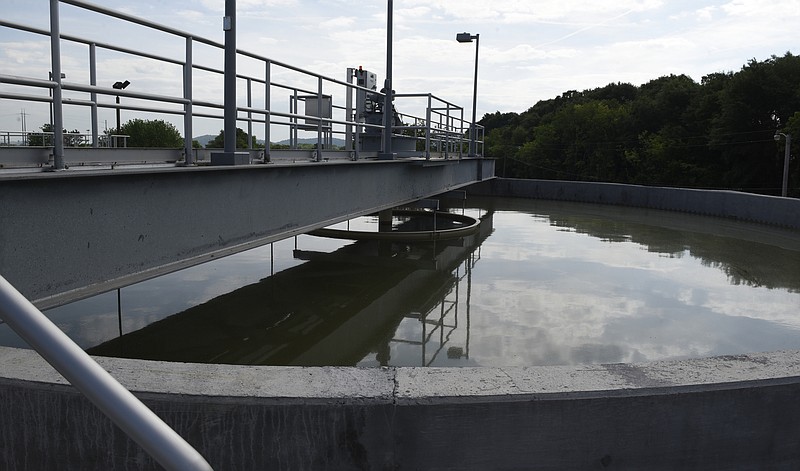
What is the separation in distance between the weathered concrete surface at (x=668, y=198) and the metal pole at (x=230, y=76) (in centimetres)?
2017

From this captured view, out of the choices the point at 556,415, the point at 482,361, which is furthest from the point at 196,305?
the point at 556,415

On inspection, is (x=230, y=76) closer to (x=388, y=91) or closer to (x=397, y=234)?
(x=388, y=91)

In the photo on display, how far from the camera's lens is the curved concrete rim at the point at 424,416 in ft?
10.3

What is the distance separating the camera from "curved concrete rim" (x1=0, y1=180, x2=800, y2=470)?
3135 mm

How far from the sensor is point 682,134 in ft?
170

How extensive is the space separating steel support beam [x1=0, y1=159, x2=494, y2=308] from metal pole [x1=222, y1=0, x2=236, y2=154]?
0.38m

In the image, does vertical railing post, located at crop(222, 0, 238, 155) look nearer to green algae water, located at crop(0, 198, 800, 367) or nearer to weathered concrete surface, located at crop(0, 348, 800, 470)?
green algae water, located at crop(0, 198, 800, 367)

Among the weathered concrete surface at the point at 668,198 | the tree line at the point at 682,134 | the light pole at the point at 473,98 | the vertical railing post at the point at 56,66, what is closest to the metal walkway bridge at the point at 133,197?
the vertical railing post at the point at 56,66

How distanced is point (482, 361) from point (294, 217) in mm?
2716

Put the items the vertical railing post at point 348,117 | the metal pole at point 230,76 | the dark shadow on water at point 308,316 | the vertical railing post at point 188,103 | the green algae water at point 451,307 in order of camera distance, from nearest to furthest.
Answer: the vertical railing post at point 188,103 < the metal pole at point 230,76 < the dark shadow on water at point 308,316 < the green algae water at point 451,307 < the vertical railing post at point 348,117

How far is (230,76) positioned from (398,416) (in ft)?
14.4

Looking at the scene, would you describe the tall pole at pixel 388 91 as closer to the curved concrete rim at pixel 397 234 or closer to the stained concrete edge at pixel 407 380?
the curved concrete rim at pixel 397 234

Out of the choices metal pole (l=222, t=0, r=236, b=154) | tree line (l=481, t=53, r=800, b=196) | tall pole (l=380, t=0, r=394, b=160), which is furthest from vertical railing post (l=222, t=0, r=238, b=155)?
tree line (l=481, t=53, r=800, b=196)

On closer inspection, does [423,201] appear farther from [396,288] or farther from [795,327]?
[795,327]
